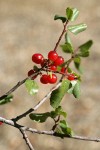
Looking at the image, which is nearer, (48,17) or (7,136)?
(7,136)

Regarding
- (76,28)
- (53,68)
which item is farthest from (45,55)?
(53,68)

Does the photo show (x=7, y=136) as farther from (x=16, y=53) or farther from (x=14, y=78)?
(x=16, y=53)

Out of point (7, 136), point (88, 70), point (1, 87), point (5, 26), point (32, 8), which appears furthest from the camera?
point (32, 8)

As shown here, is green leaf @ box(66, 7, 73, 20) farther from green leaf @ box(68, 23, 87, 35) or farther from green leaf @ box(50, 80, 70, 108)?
green leaf @ box(50, 80, 70, 108)

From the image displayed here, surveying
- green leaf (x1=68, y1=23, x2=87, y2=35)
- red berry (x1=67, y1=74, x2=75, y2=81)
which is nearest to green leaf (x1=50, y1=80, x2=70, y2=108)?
red berry (x1=67, y1=74, x2=75, y2=81)

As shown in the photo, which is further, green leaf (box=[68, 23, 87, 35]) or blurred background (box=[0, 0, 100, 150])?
blurred background (box=[0, 0, 100, 150])

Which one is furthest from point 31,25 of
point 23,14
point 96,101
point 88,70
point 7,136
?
point 7,136

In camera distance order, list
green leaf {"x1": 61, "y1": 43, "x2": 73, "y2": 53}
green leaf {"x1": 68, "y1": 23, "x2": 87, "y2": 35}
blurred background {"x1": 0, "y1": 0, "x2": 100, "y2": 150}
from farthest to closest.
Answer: blurred background {"x1": 0, "y1": 0, "x2": 100, "y2": 150} → green leaf {"x1": 68, "y1": 23, "x2": 87, "y2": 35} → green leaf {"x1": 61, "y1": 43, "x2": 73, "y2": 53}

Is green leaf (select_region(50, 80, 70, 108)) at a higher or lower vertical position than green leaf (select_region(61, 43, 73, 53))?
lower

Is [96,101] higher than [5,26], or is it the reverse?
[5,26]
